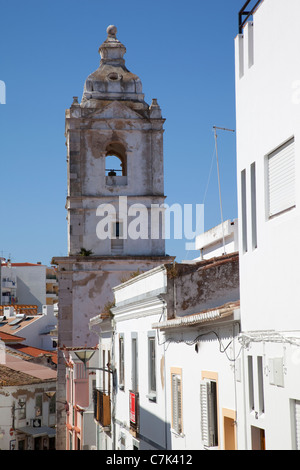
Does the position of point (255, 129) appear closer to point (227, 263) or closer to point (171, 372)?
point (227, 263)

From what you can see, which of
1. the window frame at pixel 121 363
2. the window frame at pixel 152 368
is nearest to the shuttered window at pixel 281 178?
the window frame at pixel 152 368

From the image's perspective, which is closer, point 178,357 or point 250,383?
point 250,383

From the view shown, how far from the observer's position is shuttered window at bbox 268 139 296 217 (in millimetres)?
9234

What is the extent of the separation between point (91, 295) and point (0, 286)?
2313 inches

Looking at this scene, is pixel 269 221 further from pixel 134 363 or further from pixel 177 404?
pixel 134 363

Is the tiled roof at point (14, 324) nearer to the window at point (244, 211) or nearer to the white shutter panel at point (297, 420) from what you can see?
the window at point (244, 211)

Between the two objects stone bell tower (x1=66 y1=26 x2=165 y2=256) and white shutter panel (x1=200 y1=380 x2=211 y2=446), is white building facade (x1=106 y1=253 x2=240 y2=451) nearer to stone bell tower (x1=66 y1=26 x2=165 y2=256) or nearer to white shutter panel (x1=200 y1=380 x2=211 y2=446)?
white shutter panel (x1=200 y1=380 x2=211 y2=446)

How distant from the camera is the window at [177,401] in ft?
51.1

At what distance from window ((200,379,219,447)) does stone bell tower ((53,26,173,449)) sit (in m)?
20.8

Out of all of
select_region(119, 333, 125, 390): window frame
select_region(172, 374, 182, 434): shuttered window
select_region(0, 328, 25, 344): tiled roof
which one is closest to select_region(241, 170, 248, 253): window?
select_region(172, 374, 182, 434): shuttered window

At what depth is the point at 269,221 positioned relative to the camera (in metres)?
9.91

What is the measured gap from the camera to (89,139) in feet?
116

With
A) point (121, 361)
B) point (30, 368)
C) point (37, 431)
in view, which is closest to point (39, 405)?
point (37, 431)

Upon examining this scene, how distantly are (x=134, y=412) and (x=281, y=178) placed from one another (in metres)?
11.4
